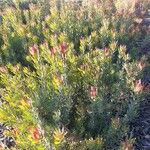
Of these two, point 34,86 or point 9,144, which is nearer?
point 34,86

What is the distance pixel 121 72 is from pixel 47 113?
2.96ft

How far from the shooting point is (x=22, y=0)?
8133 millimetres

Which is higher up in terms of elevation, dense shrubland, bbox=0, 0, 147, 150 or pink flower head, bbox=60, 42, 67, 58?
pink flower head, bbox=60, 42, 67, 58

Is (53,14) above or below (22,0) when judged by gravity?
above

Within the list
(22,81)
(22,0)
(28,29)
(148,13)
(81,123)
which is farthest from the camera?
(22,0)

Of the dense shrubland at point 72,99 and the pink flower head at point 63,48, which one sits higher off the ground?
the pink flower head at point 63,48

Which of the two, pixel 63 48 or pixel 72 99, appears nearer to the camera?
pixel 63 48

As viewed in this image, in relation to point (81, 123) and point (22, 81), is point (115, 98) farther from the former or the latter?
point (22, 81)

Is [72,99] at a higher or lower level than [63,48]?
lower

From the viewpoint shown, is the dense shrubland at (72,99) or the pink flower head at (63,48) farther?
the pink flower head at (63,48)

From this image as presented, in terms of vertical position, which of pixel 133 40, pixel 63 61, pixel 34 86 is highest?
pixel 63 61

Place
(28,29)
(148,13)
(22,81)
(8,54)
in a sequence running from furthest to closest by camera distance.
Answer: (148,13) < (28,29) < (8,54) < (22,81)

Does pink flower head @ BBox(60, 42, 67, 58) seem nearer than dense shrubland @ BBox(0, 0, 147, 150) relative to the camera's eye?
No

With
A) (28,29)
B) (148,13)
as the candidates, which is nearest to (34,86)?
(28,29)
